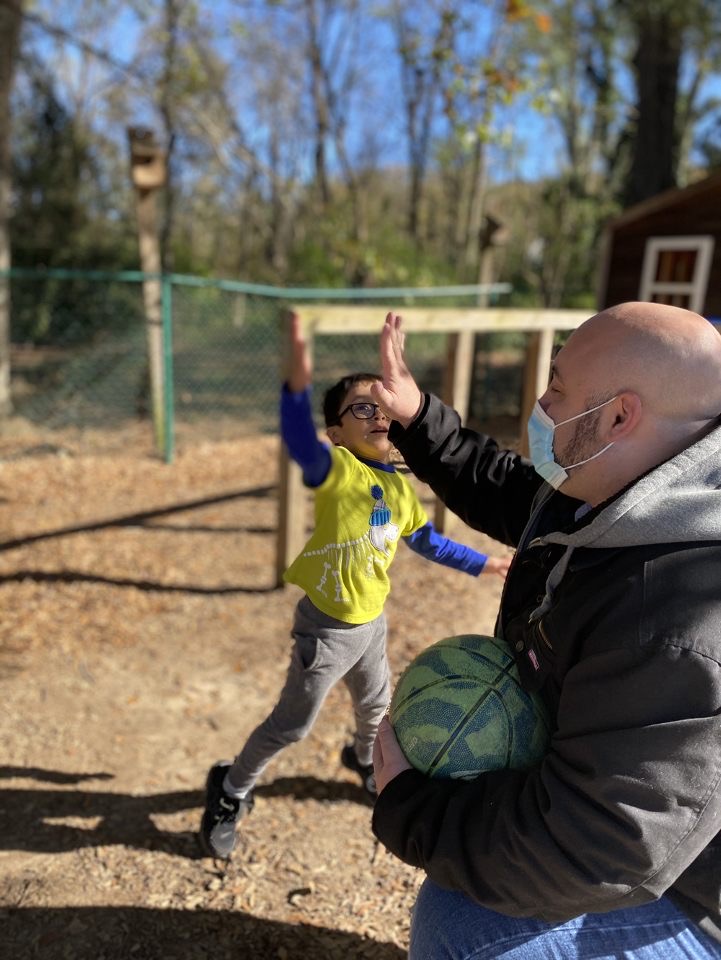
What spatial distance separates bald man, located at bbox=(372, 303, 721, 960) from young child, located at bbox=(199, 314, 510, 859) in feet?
2.45

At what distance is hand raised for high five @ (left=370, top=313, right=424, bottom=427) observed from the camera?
198cm

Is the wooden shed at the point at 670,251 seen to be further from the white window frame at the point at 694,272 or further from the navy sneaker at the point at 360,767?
the navy sneaker at the point at 360,767

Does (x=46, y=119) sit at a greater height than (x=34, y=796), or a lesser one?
greater

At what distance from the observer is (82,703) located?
3.88 m

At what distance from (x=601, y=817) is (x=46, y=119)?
17220mm

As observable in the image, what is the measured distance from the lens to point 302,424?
1510 millimetres

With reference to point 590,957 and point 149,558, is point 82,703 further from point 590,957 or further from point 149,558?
point 590,957

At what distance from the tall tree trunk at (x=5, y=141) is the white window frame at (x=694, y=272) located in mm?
8100

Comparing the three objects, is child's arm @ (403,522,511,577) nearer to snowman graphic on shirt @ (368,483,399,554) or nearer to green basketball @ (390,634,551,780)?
snowman graphic on shirt @ (368,483,399,554)

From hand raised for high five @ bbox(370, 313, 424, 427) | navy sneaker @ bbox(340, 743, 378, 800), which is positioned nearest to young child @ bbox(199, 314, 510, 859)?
hand raised for high five @ bbox(370, 313, 424, 427)

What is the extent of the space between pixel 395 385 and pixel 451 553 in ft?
2.97

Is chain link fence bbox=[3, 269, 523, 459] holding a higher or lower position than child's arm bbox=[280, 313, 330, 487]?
lower

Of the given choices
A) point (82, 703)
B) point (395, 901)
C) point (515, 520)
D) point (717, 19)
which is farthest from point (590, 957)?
point (717, 19)

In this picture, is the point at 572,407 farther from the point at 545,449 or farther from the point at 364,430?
the point at 364,430
